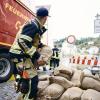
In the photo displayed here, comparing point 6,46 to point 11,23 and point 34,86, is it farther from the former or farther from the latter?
point 34,86

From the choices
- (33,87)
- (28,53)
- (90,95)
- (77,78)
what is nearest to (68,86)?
(77,78)

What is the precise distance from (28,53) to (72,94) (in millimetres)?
973

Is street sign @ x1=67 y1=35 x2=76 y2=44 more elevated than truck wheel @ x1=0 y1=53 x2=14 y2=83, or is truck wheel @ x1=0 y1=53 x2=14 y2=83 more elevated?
street sign @ x1=67 y1=35 x2=76 y2=44

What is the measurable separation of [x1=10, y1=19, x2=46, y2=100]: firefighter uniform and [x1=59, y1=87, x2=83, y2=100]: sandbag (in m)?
0.47

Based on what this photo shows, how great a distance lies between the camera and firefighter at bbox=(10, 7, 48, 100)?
4477 millimetres

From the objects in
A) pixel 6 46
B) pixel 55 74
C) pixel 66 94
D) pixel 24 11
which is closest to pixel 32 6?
pixel 24 11

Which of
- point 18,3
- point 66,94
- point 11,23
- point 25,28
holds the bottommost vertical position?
point 66,94

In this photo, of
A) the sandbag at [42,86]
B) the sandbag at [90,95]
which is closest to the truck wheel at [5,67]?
the sandbag at [42,86]

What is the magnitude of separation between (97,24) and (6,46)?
370cm

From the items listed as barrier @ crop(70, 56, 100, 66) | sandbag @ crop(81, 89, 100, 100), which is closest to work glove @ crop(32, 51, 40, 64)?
sandbag @ crop(81, 89, 100, 100)

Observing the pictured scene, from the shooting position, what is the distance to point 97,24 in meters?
11.4

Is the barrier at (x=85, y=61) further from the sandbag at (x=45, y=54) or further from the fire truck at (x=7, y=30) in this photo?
the sandbag at (x=45, y=54)

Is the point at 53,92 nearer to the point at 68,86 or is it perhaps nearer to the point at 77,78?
the point at 68,86

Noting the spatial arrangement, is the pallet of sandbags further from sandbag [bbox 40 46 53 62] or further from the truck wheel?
the truck wheel
